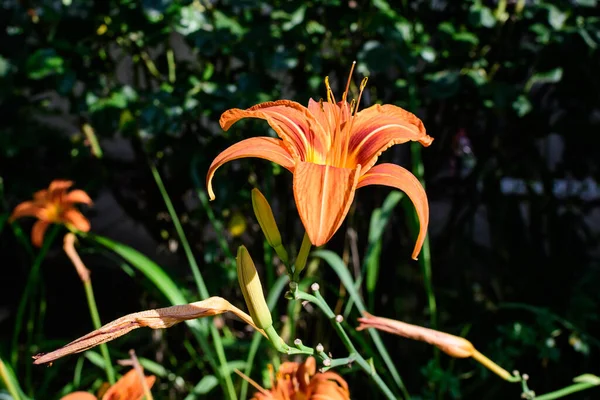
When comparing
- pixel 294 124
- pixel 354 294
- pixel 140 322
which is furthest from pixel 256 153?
pixel 354 294

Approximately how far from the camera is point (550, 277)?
6.84 ft

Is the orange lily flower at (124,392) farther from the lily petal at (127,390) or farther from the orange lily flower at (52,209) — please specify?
the orange lily flower at (52,209)

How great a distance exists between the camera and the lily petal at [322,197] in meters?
0.61

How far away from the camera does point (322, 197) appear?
24.7 inches

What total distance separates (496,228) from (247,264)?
156 cm

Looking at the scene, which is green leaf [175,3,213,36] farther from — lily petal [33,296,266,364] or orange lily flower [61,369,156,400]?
lily petal [33,296,266,364]

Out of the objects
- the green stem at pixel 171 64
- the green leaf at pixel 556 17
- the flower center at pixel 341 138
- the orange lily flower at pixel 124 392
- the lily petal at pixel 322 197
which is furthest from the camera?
the green stem at pixel 171 64

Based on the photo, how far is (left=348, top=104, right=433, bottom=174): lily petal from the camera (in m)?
0.78

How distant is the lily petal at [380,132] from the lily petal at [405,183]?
2 cm

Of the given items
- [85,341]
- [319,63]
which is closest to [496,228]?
[319,63]

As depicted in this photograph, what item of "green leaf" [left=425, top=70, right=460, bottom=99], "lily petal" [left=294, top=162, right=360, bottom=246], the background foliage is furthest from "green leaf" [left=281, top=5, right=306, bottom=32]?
"lily petal" [left=294, top=162, right=360, bottom=246]

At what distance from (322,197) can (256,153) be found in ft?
0.41

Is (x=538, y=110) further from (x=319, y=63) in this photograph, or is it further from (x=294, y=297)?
(x=294, y=297)

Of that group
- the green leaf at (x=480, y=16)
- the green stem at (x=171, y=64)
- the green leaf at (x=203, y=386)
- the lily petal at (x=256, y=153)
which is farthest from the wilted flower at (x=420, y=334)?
the green stem at (x=171, y=64)
